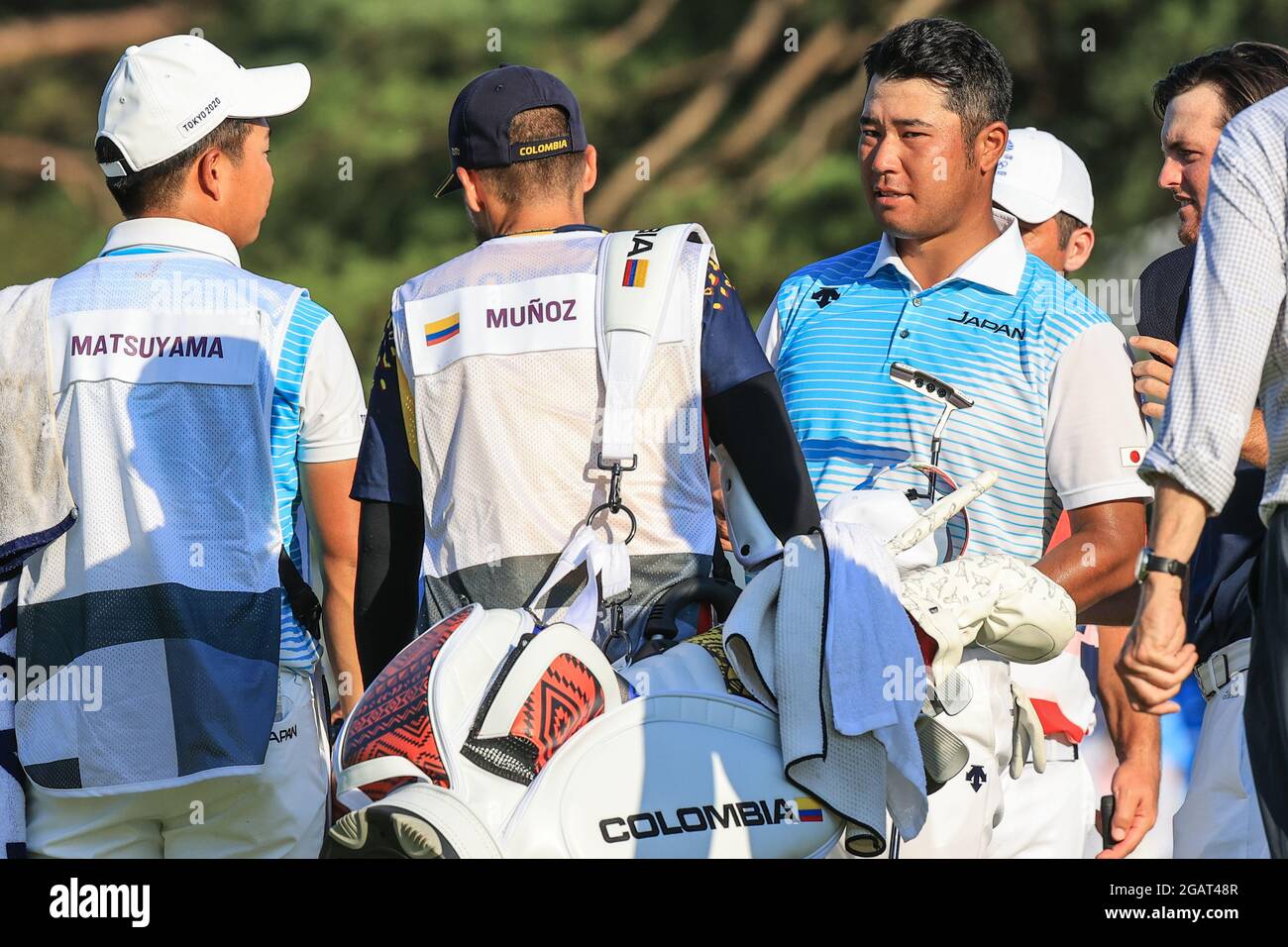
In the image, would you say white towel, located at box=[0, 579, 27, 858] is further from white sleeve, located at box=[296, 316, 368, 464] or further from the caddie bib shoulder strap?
the caddie bib shoulder strap

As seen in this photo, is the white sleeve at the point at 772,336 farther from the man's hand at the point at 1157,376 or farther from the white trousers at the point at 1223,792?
the white trousers at the point at 1223,792

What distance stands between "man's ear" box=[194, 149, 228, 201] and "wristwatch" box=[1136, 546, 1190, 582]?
198 cm

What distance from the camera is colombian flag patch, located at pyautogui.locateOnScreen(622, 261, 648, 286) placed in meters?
3.12

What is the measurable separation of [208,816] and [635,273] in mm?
1260

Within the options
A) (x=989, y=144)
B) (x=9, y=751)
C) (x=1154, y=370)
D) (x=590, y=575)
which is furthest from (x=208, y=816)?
(x=989, y=144)

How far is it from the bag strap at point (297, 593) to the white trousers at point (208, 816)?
11 cm

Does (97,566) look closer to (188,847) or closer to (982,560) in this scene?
(188,847)

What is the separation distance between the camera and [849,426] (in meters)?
3.72

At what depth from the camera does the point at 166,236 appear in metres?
3.54

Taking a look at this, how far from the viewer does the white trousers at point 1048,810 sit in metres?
4.11

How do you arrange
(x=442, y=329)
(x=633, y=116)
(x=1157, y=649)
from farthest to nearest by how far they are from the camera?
1. (x=633, y=116)
2. (x=442, y=329)
3. (x=1157, y=649)

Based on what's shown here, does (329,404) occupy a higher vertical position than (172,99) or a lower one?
lower

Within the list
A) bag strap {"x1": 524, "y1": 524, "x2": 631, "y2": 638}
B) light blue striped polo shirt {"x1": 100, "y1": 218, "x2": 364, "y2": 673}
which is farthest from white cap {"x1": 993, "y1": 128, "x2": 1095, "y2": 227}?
bag strap {"x1": 524, "y1": 524, "x2": 631, "y2": 638}

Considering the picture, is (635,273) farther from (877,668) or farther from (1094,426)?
(1094,426)
